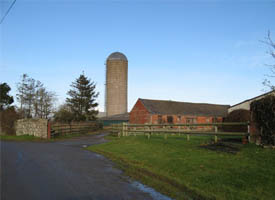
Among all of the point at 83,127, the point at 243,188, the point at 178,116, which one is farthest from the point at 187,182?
the point at 178,116

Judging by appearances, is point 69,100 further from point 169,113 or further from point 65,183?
point 65,183

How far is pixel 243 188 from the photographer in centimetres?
626

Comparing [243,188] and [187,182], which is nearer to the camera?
[243,188]

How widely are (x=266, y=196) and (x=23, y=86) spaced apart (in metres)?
50.4

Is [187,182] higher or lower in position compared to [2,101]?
lower

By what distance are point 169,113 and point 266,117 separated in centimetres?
3489

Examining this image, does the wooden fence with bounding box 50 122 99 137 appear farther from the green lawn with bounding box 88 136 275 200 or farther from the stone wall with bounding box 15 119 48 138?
the green lawn with bounding box 88 136 275 200

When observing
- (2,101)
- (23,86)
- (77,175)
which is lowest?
(77,175)

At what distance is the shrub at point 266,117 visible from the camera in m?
10.2

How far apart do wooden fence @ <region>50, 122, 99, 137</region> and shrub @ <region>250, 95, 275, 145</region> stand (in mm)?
22457

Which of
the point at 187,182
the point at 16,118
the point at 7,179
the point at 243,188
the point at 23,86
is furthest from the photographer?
the point at 23,86

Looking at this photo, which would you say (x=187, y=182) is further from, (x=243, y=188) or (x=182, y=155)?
(x=182, y=155)

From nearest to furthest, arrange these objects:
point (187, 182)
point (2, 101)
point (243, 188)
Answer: point (243, 188) < point (187, 182) < point (2, 101)

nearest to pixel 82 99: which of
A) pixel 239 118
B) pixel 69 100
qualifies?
pixel 69 100
